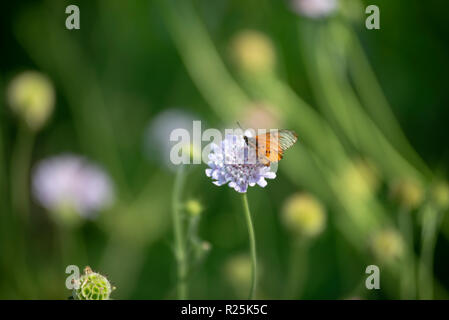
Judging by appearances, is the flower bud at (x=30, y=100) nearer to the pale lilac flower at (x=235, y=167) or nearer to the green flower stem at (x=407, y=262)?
the pale lilac flower at (x=235, y=167)

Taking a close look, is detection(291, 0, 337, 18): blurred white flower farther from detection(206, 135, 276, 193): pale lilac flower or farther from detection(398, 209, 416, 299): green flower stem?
detection(206, 135, 276, 193): pale lilac flower

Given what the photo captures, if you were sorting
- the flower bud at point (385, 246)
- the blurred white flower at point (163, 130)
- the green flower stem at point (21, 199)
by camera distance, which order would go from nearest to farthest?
1. the flower bud at point (385, 246)
2. the green flower stem at point (21, 199)
3. the blurred white flower at point (163, 130)

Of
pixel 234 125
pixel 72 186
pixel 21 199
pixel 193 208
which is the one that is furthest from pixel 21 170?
pixel 193 208

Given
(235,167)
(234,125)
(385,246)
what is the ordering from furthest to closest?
(234,125) → (385,246) → (235,167)

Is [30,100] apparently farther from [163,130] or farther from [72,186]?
[163,130]

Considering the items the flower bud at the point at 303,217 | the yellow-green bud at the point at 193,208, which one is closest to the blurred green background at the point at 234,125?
the flower bud at the point at 303,217
